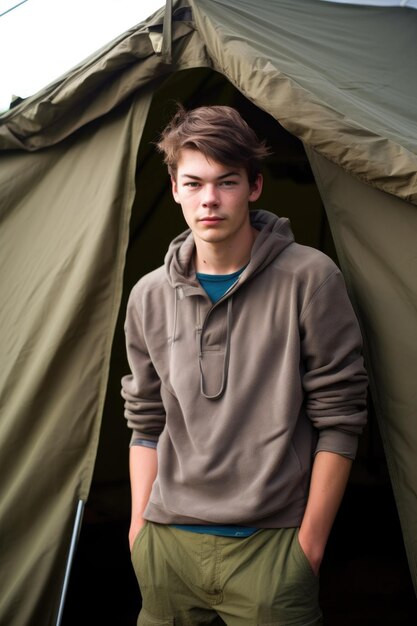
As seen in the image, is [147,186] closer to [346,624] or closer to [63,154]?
[63,154]

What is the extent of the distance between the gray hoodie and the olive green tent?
228 millimetres

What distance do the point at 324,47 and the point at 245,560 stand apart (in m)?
1.93

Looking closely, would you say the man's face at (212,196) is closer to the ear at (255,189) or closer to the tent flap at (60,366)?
the ear at (255,189)

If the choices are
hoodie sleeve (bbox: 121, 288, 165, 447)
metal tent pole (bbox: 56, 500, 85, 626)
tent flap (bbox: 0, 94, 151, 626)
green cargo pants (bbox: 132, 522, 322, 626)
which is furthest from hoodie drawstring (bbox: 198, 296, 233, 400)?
metal tent pole (bbox: 56, 500, 85, 626)

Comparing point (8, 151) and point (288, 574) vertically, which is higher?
point (8, 151)

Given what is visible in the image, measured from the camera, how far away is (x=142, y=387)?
2285 mm

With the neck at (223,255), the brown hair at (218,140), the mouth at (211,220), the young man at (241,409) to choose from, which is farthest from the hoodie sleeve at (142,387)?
the brown hair at (218,140)

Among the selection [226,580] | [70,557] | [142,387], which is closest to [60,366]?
[142,387]

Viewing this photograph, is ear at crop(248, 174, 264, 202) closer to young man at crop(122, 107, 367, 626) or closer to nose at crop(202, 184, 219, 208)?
young man at crop(122, 107, 367, 626)

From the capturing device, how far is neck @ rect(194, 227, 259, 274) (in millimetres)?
2168

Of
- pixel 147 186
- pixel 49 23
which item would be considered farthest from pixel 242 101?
pixel 49 23

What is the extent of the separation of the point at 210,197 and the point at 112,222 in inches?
23.8

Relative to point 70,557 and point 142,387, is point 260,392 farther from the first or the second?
point 70,557

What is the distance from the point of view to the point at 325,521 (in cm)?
198
